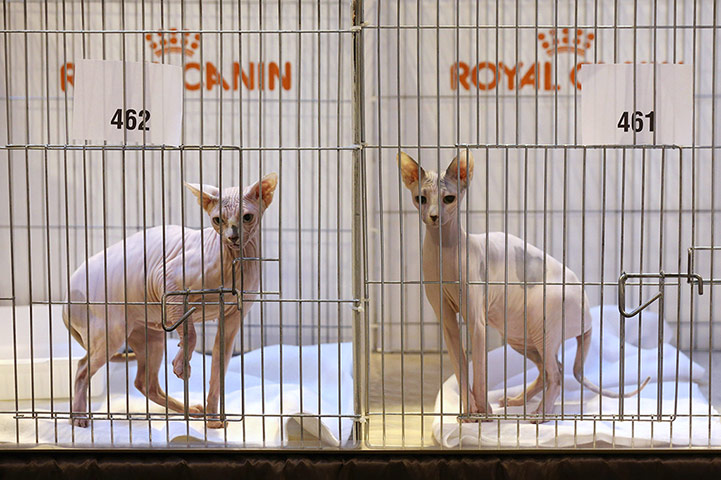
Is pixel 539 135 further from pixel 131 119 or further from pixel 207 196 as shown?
pixel 131 119

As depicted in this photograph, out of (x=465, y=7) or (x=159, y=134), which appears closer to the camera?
(x=159, y=134)

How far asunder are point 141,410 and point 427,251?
843 mm

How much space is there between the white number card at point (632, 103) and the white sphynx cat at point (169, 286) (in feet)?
2.36

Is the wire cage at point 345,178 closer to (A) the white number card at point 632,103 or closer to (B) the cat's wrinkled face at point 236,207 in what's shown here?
(B) the cat's wrinkled face at point 236,207

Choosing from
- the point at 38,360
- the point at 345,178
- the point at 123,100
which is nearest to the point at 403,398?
the point at 123,100

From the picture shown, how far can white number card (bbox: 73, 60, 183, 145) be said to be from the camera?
5.92ft

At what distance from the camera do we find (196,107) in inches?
127

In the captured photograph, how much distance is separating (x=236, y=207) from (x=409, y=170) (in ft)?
1.34

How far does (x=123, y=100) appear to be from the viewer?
5.94ft

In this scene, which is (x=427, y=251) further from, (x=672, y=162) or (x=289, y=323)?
(x=672, y=162)

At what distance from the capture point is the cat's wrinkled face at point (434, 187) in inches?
78.9

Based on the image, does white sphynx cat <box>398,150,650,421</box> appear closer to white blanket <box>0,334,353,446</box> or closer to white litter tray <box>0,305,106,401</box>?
white blanket <box>0,334,353,446</box>

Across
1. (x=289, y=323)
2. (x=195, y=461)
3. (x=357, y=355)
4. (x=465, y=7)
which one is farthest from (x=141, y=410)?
(x=465, y=7)

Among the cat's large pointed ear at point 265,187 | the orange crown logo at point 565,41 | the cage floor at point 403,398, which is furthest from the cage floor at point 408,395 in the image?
the orange crown logo at point 565,41
